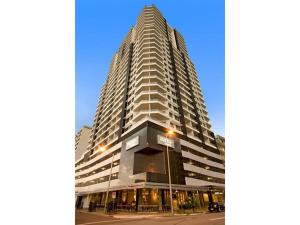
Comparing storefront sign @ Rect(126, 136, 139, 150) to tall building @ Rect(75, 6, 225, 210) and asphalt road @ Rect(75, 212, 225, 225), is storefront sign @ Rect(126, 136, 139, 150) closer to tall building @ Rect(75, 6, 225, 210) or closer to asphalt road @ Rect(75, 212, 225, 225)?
tall building @ Rect(75, 6, 225, 210)

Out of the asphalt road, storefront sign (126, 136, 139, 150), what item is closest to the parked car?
the asphalt road

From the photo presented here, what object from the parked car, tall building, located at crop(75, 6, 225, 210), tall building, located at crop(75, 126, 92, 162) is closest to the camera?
the parked car

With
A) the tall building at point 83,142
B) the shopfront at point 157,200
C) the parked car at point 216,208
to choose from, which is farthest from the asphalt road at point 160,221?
the tall building at point 83,142

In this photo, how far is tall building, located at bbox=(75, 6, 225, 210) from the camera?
26.6 m

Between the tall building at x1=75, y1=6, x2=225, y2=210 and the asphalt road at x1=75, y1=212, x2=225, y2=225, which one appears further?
the tall building at x1=75, y1=6, x2=225, y2=210

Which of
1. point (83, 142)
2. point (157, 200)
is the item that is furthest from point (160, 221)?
point (83, 142)

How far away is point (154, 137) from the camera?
2980 cm

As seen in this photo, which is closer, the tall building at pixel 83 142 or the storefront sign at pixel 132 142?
the storefront sign at pixel 132 142

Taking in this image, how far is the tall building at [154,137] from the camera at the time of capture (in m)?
26.6

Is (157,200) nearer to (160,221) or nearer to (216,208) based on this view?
(216,208)

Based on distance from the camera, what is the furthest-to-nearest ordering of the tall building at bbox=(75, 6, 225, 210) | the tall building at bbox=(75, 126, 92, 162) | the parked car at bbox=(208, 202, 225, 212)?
the tall building at bbox=(75, 126, 92, 162) → the tall building at bbox=(75, 6, 225, 210) → the parked car at bbox=(208, 202, 225, 212)

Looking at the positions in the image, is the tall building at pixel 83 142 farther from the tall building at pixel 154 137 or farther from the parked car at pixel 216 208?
the parked car at pixel 216 208
